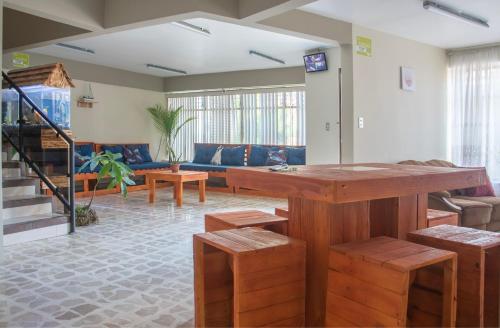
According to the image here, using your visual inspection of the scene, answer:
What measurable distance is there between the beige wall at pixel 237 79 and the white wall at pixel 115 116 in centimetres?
70

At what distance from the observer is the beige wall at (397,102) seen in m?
5.11

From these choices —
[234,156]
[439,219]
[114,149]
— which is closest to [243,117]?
[234,156]

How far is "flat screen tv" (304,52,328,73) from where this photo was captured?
6.33 meters

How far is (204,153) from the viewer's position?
9297mm

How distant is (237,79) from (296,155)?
90.7 inches

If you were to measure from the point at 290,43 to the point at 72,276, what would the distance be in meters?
4.61

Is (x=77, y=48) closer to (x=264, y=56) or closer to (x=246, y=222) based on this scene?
(x=264, y=56)

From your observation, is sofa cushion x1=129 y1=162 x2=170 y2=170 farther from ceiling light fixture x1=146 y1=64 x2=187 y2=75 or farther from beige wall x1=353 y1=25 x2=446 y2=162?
beige wall x1=353 y1=25 x2=446 y2=162

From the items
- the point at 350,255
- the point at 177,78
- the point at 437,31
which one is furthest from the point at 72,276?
the point at 177,78

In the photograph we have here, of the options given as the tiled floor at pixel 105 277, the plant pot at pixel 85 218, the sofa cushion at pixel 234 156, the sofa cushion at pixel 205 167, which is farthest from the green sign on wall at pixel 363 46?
the sofa cushion at pixel 234 156

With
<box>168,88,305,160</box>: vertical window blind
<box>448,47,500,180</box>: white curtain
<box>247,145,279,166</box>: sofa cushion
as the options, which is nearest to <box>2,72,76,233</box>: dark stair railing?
<box>247,145,279,166</box>: sofa cushion

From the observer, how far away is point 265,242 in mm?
2018

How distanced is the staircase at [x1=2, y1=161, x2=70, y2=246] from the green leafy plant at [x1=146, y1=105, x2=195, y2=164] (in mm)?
4463

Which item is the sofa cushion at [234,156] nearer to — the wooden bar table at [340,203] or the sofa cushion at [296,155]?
the sofa cushion at [296,155]
